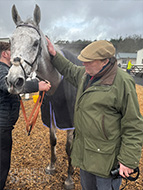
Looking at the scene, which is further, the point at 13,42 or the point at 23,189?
the point at 23,189

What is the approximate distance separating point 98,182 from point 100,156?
1.20ft

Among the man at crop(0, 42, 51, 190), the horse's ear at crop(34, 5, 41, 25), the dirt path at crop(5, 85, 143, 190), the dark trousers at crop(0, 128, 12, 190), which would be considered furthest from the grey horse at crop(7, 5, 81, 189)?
the dark trousers at crop(0, 128, 12, 190)

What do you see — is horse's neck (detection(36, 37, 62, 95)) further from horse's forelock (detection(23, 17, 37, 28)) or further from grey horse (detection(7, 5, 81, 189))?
horse's forelock (detection(23, 17, 37, 28))

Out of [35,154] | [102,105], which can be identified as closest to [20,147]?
[35,154]

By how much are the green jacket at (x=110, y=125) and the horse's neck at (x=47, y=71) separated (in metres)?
0.81

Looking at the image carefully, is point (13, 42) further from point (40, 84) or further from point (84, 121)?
point (84, 121)

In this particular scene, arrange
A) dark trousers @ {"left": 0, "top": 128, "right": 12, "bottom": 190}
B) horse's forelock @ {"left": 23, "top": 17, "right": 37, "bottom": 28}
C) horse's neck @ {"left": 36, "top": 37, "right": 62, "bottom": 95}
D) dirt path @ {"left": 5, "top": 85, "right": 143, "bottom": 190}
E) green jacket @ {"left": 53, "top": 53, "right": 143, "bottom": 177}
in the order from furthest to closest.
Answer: dirt path @ {"left": 5, "top": 85, "right": 143, "bottom": 190}, dark trousers @ {"left": 0, "top": 128, "right": 12, "bottom": 190}, horse's neck @ {"left": 36, "top": 37, "right": 62, "bottom": 95}, horse's forelock @ {"left": 23, "top": 17, "right": 37, "bottom": 28}, green jacket @ {"left": 53, "top": 53, "right": 143, "bottom": 177}

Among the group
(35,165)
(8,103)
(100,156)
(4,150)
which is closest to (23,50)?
(8,103)

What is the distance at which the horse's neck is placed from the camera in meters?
2.00

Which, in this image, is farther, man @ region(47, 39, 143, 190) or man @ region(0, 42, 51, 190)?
man @ region(0, 42, 51, 190)

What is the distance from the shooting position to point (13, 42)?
5.32 feet

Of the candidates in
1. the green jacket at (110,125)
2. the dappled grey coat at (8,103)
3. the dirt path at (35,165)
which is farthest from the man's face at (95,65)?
the dirt path at (35,165)

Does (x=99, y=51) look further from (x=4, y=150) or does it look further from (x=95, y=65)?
(x=4, y=150)

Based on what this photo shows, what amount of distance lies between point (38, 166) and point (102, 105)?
264cm
